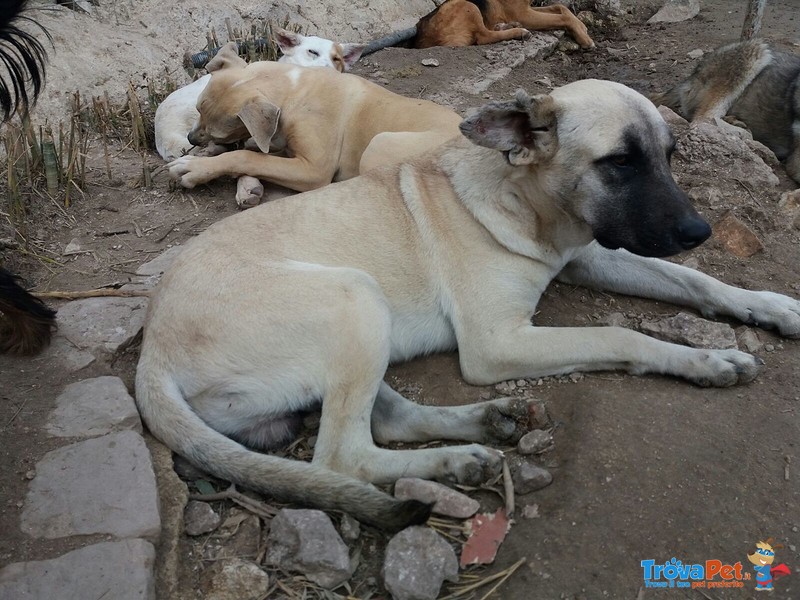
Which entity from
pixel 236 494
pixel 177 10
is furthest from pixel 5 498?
pixel 177 10

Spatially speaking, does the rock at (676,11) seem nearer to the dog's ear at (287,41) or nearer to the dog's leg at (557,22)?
the dog's leg at (557,22)

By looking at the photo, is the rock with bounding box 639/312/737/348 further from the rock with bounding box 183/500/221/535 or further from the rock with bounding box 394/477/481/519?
the rock with bounding box 183/500/221/535

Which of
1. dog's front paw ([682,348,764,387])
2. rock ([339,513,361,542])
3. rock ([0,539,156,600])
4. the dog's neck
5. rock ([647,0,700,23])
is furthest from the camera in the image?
rock ([647,0,700,23])

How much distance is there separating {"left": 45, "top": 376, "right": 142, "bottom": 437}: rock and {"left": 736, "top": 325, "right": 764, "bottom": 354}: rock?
3.10 meters

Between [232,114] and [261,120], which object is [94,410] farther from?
[232,114]

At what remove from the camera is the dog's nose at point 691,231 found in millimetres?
3338

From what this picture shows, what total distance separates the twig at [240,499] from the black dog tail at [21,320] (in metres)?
1.37

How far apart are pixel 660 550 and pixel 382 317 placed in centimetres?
157

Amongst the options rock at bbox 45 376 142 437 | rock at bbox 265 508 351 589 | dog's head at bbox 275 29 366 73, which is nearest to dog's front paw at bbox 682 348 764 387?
rock at bbox 265 508 351 589

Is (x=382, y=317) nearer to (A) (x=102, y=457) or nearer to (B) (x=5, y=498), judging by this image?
(A) (x=102, y=457)

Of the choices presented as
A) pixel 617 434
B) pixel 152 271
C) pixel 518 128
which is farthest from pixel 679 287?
pixel 152 271

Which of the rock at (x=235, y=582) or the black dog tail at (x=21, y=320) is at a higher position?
the black dog tail at (x=21, y=320)

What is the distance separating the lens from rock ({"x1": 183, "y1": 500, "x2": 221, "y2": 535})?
3020 millimetres

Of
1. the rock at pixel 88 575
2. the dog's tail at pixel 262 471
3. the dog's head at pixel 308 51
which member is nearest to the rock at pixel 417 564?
the dog's tail at pixel 262 471
